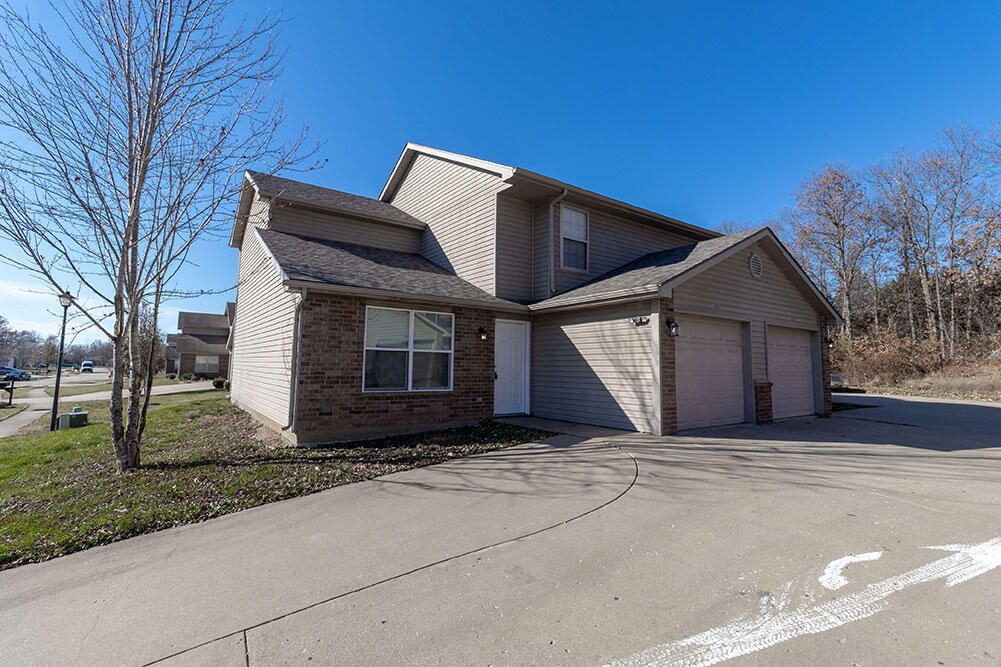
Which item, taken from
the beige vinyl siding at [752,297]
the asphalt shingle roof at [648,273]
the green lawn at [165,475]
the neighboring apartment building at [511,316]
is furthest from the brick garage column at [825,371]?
the green lawn at [165,475]

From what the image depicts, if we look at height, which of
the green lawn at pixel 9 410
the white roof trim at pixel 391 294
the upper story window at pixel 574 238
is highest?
the upper story window at pixel 574 238

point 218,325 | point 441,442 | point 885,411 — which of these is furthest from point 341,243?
point 218,325

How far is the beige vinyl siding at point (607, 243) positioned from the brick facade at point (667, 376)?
3108 millimetres

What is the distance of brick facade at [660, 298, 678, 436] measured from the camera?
25.8 feet

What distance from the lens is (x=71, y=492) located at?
16.6ft

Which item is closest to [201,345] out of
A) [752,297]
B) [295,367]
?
[295,367]

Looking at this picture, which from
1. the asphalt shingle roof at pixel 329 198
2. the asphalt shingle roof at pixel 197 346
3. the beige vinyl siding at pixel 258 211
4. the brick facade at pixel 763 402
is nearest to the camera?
the brick facade at pixel 763 402

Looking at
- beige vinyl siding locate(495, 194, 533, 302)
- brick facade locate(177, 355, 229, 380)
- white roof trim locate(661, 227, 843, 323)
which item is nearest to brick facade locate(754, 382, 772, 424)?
white roof trim locate(661, 227, 843, 323)

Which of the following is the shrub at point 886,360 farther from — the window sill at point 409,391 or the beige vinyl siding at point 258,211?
the beige vinyl siding at point 258,211

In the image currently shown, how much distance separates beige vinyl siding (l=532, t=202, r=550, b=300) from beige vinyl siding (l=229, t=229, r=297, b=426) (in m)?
5.64

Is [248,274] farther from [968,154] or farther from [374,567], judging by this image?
[968,154]

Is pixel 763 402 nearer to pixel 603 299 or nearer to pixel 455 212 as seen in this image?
pixel 603 299

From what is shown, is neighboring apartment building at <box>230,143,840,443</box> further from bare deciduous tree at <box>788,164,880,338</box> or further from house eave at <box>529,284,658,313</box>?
bare deciduous tree at <box>788,164,880,338</box>

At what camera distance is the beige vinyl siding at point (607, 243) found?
10664 millimetres
